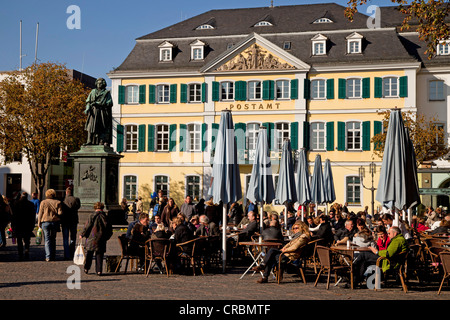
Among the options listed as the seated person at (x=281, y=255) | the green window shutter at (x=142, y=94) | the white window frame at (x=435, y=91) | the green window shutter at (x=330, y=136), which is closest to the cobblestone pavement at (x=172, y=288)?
the seated person at (x=281, y=255)

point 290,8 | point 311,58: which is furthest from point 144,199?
point 290,8

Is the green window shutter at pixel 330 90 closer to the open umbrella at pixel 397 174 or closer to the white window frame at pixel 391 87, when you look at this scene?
the white window frame at pixel 391 87

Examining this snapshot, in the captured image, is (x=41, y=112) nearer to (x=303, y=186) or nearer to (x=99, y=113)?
(x=99, y=113)

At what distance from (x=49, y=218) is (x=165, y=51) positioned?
95.4 ft

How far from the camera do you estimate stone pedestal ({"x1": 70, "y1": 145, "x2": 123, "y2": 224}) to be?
61.0 feet

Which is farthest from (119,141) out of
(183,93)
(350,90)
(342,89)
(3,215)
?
(3,215)

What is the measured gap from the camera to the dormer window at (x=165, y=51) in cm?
4156

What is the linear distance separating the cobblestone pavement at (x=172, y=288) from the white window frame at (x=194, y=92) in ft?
91.6

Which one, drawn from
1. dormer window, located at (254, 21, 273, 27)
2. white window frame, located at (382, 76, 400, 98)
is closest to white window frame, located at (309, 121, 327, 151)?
white window frame, located at (382, 76, 400, 98)

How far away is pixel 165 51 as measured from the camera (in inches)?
1642

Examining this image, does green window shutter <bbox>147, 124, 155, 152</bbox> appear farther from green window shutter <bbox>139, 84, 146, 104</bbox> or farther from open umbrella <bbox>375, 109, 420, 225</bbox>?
open umbrella <bbox>375, 109, 420, 225</bbox>

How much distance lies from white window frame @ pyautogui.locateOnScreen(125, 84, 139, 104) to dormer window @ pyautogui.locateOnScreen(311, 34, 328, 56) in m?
11.5

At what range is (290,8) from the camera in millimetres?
44094

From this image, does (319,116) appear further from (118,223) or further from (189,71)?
(118,223)
